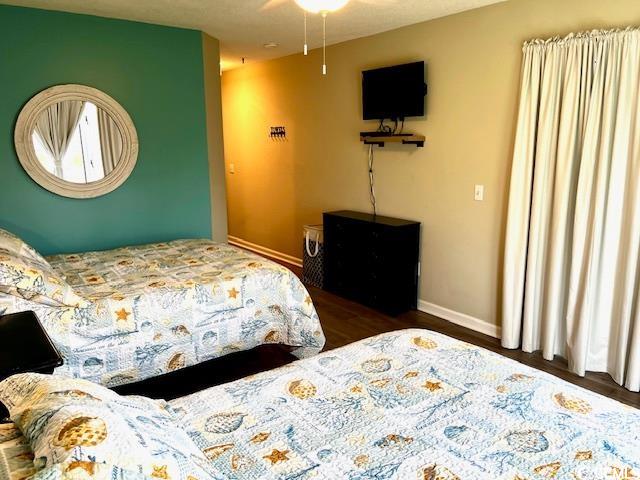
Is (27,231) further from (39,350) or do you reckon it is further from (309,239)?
(309,239)

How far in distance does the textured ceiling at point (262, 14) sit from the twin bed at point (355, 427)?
2.64 metres

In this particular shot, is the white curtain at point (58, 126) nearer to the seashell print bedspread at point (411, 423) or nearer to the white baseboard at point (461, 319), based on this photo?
the seashell print bedspread at point (411, 423)

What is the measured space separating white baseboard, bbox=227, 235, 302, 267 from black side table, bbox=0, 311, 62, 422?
3801 mm

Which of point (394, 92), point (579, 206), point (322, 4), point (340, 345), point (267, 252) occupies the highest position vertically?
point (322, 4)

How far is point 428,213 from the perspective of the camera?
411 centimetres

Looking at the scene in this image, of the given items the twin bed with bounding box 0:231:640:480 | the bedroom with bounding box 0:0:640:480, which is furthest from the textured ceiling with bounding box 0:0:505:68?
the twin bed with bounding box 0:231:640:480

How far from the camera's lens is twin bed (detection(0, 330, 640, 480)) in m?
1.04

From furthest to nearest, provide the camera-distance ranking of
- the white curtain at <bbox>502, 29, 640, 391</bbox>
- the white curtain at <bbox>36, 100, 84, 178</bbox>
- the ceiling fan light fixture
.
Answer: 1. the white curtain at <bbox>36, 100, 84, 178</bbox>
2. the white curtain at <bbox>502, 29, 640, 391</bbox>
3. the ceiling fan light fixture

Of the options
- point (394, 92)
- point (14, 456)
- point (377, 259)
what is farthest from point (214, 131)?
point (14, 456)

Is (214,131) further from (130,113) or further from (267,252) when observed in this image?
(267,252)

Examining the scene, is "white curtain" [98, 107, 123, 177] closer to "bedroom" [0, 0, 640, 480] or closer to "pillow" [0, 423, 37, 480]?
"bedroom" [0, 0, 640, 480]

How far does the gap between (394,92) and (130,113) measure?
7.31 ft

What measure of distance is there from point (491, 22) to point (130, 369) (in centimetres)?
331

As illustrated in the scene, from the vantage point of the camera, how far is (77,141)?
376cm
